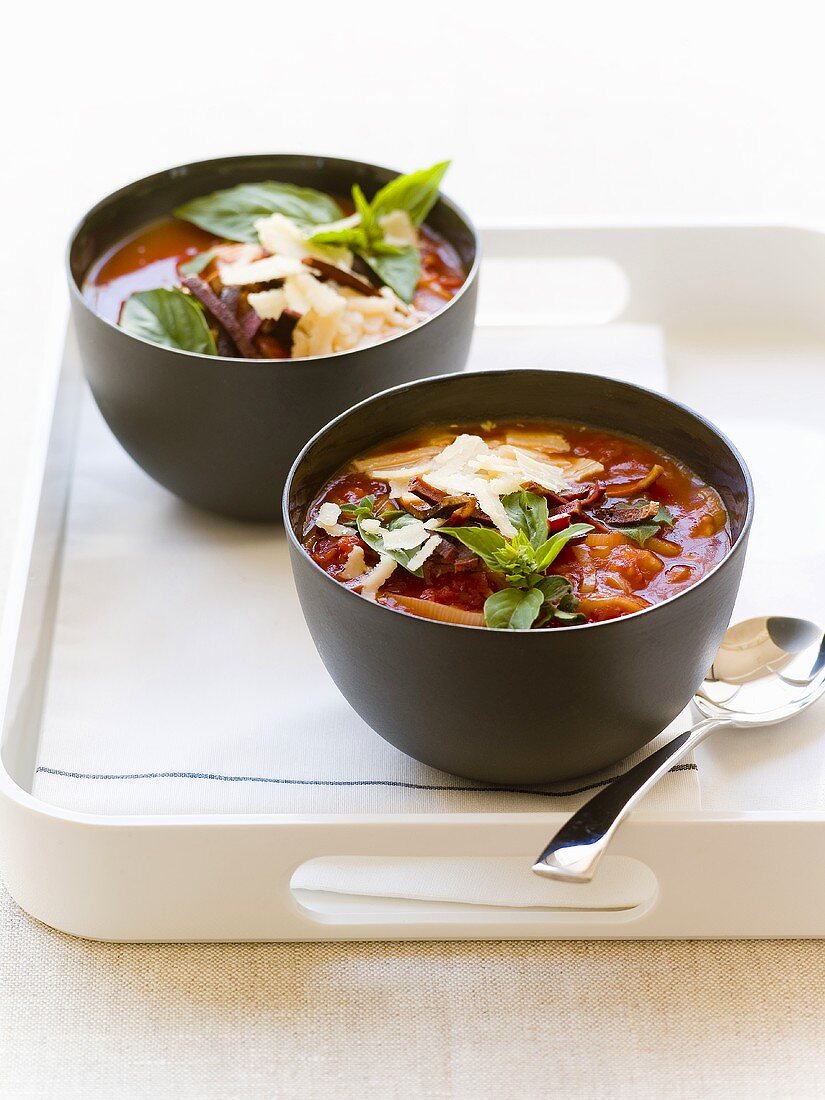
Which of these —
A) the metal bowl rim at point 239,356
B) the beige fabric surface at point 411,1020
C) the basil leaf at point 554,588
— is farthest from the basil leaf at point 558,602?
the metal bowl rim at point 239,356

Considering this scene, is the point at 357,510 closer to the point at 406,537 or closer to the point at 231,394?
the point at 406,537

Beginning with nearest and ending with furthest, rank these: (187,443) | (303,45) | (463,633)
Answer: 1. (463,633)
2. (187,443)
3. (303,45)

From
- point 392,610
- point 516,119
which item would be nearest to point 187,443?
point 392,610

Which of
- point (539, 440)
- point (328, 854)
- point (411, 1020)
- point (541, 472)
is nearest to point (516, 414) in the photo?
point (539, 440)

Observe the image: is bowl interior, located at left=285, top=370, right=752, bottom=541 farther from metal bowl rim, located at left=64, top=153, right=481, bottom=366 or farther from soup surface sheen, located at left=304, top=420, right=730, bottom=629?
metal bowl rim, located at left=64, top=153, right=481, bottom=366

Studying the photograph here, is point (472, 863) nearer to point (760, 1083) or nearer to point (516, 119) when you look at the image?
point (760, 1083)

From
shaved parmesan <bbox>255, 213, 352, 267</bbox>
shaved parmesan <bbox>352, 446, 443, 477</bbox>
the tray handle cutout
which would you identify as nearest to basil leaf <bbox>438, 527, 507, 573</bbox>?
shaved parmesan <bbox>352, 446, 443, 477</bbox>

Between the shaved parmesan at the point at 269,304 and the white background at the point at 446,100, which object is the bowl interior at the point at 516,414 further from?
the white background at the point at 446,100
